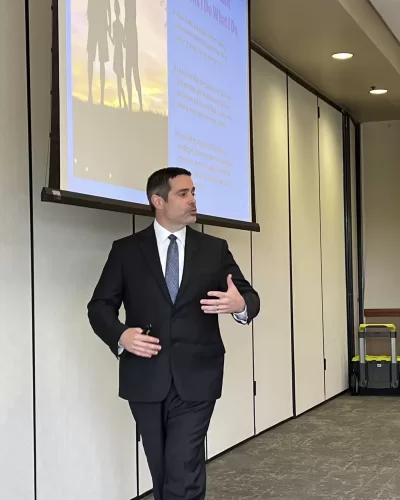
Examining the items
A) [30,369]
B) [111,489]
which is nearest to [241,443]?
[111,489]

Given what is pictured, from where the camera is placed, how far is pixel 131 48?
3.12m

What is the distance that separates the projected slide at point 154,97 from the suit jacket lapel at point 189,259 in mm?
431

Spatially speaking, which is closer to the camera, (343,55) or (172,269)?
(172,269)

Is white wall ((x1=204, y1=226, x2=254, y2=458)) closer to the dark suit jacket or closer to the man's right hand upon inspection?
the dark suit jacket

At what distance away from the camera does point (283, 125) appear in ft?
18.8

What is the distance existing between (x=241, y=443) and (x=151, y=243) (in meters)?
2.55

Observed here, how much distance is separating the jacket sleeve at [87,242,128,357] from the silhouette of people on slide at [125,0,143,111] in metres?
0.82

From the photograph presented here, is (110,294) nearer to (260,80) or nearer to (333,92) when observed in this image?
(260,80)

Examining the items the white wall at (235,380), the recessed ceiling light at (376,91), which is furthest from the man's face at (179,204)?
the recessed ceiling light at (376,91)

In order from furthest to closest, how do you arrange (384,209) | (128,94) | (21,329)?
1. (384,209)
2. (128,94)
3. (21,329)

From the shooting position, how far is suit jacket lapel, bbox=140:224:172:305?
2.60 metres

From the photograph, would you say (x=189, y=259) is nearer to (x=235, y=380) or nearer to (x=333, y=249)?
(x=235, y=380)

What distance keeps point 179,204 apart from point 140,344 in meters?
0.55

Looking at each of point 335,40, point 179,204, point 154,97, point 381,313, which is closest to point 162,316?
point 179,204
